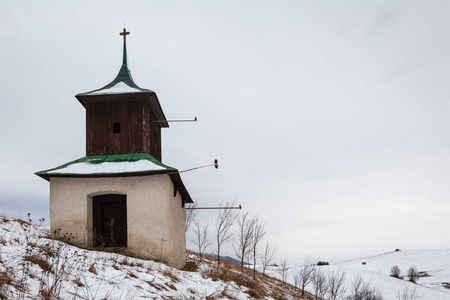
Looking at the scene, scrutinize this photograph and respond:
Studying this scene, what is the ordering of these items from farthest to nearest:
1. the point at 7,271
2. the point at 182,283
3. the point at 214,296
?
the point at 182,283 → the point at 214,296 → the point at 7,271

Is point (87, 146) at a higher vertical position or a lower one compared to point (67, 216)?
higher

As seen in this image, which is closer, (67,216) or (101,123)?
(67,216)

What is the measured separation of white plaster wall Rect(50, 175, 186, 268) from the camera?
15.2m

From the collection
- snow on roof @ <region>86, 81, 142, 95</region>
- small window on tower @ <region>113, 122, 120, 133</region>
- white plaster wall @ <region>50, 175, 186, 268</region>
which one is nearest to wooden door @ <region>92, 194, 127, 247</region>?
white plaster wall @ <region>50, 175, 186, 268</region>

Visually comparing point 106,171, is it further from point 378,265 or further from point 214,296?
point 378,265

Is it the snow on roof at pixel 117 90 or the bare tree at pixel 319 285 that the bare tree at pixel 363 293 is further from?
the snow on roof at pixel 117 90

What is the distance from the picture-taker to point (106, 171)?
1574cm

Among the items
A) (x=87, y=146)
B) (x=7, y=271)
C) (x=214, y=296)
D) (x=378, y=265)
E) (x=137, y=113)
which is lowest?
(x=378, y=265)

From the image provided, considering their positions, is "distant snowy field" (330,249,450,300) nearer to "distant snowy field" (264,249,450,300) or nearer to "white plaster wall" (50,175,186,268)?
"distant snowy field" (264,249,450,300)

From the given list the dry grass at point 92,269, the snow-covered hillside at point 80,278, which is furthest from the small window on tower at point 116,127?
the dry grass at point 92,269

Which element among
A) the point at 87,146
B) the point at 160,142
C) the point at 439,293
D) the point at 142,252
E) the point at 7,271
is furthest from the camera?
the point at 439,293

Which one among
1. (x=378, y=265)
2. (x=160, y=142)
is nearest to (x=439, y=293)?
(x=378, y=265)

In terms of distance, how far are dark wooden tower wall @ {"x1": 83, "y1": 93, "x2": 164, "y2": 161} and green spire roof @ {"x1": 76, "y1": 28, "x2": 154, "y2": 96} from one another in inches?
8.5

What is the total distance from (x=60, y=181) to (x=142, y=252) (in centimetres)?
444
